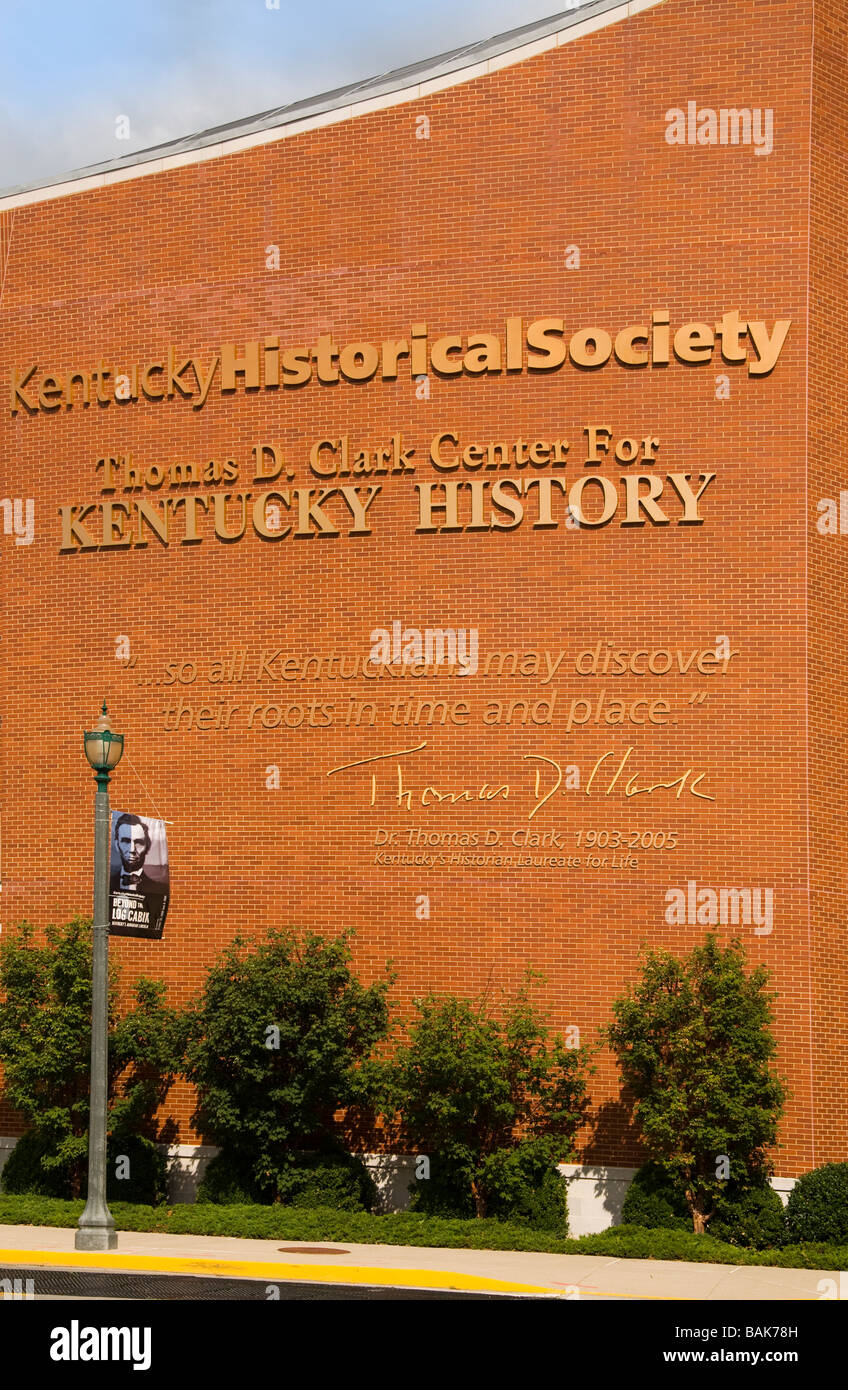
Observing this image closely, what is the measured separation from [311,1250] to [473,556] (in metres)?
9.73

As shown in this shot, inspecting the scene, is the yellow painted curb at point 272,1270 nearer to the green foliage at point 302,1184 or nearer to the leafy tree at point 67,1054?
the green foliage at point 302,1184

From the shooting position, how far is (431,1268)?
60.2 feet

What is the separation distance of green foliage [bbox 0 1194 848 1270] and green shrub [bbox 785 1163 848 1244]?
0.29 meters

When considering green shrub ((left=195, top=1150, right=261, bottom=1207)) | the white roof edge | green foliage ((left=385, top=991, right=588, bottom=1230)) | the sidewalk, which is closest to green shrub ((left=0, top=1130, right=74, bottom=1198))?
green shrub ((left=195, top=1150, right=261, bottom=1207))

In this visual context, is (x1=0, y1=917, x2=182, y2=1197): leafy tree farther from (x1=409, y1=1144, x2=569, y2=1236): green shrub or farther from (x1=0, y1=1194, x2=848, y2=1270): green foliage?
(x1=409, y1=1144, x2=569, y2=1236): green shrub

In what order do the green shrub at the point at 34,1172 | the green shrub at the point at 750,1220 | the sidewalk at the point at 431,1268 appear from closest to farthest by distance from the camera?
the sidewalk at the point at 431,1268 < the green shrub at the point at 750,1220 < the green shrub at the point at 34,1172

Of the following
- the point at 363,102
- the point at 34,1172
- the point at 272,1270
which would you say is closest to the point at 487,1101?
the point at 272,1270


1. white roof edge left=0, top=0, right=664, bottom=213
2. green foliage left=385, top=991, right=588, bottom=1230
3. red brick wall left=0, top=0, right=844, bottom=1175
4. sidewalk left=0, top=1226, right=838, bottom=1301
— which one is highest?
white roof edge left=0, top=0, right=664, bottom=213

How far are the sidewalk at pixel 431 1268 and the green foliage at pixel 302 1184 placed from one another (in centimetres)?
169

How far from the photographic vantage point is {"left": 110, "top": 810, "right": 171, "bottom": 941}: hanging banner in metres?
21.0

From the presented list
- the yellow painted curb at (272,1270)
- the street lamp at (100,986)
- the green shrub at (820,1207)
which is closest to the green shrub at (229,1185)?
the street lamp at (100,986)

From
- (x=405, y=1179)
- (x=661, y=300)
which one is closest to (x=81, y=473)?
(x=661, y=300)

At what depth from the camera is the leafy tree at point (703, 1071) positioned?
20.7 m

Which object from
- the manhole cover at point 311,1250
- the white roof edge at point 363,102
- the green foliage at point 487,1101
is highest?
the white roof edge at point 363,102
